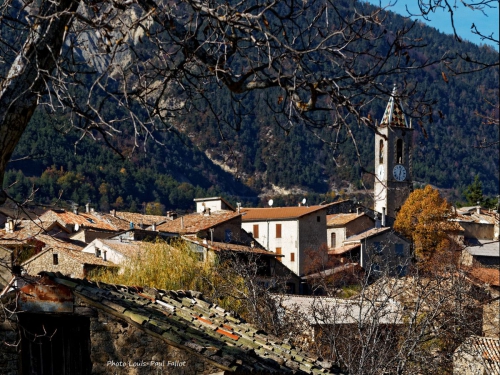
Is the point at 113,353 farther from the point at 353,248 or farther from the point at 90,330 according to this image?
the point at 353,248

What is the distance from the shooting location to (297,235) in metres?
71.9

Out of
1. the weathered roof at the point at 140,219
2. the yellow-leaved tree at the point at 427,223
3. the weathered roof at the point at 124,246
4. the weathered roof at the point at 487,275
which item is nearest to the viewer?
the weathered roof at the point at 124,246

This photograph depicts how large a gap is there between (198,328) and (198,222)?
45.5m

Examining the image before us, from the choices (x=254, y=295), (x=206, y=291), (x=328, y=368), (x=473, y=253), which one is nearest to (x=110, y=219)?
(x=473, y=253)

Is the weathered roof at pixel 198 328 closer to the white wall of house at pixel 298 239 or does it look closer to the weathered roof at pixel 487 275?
the weathered roof at pixel 487 275

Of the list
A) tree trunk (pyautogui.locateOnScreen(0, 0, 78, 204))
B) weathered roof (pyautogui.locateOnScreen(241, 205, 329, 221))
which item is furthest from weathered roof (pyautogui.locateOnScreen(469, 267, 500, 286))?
tree trunk (pyautogui.locateOnScreen(0, 0, 78, 204))

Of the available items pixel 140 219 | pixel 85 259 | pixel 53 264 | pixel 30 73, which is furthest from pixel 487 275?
pixel 30 73

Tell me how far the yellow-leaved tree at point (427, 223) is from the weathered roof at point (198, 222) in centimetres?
1612

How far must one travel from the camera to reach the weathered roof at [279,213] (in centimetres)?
7194

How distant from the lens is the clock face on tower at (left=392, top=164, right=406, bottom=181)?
11012 cm

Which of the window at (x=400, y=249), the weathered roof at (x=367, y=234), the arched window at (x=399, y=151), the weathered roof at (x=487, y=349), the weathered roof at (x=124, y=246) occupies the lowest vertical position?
the window at (x=400, y=249)

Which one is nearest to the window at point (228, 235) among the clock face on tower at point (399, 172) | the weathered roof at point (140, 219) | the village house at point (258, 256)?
the village house at point (258, 256)

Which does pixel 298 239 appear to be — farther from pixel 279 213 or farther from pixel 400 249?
pixel 400 249

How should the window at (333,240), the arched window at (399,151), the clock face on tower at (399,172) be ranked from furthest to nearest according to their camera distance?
the arched window at (399,151) < the clock face on tower at (399,172) < the window at (333,240)
